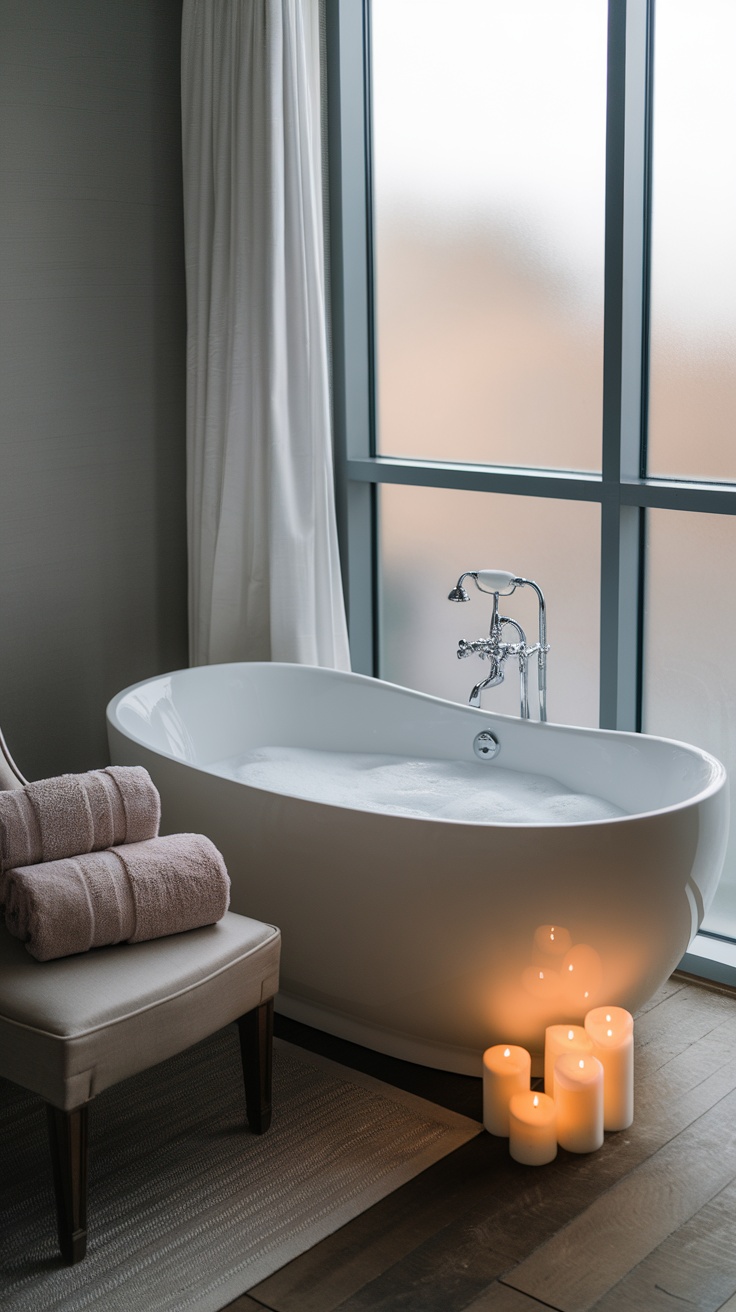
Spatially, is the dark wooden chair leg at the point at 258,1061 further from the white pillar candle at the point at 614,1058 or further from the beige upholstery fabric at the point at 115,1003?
the white pillar candle at the point at 614,1058

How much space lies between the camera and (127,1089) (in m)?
2.49

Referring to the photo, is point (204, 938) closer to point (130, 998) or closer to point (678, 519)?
point (130, 998)

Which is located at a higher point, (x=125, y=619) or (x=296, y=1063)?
(x=125, y=619)

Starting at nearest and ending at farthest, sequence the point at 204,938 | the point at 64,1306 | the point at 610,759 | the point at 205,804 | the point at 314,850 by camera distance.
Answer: the point at 64,1306
the point at 204,938
the point at 314,850
the point at 205,804
the point at 610,759

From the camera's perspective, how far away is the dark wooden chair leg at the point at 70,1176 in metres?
1.98

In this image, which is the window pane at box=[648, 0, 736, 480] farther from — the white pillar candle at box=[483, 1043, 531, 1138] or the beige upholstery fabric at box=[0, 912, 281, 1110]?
the beige upholstery fabric at box=[0, 912, 281, 1110]

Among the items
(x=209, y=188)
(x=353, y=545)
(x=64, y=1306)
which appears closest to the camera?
(x=64, y=1306)

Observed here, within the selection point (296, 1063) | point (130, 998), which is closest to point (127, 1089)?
point (296, 1063)

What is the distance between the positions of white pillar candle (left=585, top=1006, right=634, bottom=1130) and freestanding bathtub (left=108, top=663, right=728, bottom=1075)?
0.12ft

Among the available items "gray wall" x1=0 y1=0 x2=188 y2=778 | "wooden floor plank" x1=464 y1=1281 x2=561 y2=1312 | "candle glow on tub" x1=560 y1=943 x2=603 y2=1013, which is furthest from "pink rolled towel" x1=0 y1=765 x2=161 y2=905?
"gray wall" x1=0 y1=0 x2=188 y2=778

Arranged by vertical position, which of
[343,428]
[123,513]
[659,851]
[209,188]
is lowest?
[659,851]

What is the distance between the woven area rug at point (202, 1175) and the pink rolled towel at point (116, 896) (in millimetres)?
429

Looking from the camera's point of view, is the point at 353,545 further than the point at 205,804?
Yes

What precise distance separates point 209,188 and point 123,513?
0.87 meters
